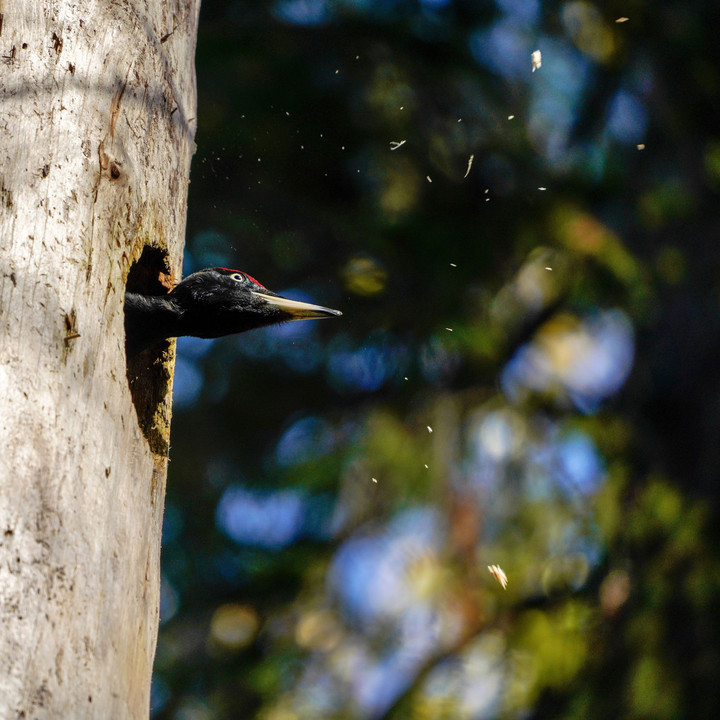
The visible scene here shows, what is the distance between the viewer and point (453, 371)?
4.61 meters

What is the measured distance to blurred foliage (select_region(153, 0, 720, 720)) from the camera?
4.09 meters

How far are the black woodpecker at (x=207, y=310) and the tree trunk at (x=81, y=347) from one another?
104 mm

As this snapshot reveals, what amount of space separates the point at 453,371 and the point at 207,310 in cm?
273

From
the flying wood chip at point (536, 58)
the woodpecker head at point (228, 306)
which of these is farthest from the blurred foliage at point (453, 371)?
the woodpecker head at point (228, 306)

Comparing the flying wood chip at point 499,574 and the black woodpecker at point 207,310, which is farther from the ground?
the black woodpecker at point 207,310

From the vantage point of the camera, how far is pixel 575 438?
199 inches

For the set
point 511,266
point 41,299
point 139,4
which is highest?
point 139,4

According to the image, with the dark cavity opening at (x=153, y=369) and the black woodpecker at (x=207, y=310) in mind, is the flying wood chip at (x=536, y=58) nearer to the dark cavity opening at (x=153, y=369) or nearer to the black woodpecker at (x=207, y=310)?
the black woodpecker at (x=207, y=310)

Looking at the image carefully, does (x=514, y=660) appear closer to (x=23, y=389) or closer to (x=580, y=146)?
(x=580, y=146)

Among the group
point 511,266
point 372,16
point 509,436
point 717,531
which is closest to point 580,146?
point 511,266

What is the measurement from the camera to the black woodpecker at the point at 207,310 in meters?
1.87

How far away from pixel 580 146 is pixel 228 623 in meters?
3.34

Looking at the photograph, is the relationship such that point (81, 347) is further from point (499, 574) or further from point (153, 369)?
point (499, 574)

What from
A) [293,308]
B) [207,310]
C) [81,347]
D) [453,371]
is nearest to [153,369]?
[207,310]
